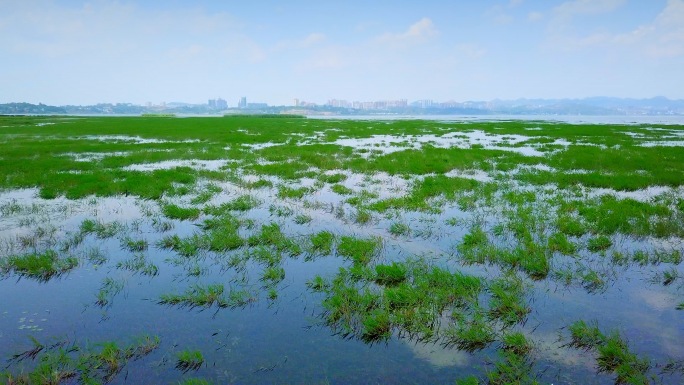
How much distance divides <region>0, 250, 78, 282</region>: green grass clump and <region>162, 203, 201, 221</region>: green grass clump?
4467 millimetres

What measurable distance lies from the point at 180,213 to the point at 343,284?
8720mm

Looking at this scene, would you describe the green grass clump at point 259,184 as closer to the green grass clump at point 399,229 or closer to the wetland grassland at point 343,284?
the wetland grassland at point 343,284

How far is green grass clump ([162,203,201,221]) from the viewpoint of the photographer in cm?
1475

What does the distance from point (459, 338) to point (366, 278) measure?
3005 mm

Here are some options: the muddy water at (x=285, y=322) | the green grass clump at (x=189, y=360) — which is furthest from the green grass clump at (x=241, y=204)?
the green grass clump at (x=189, y=360)

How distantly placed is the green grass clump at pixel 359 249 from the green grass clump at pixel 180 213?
21.4 ft

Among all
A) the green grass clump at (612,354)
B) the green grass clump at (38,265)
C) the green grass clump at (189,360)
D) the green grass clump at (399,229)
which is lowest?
the green grass clump at (189,360)

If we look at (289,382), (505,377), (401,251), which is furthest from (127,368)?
(401,251)

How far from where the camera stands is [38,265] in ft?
32.6

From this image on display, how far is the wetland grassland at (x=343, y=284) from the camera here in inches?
246

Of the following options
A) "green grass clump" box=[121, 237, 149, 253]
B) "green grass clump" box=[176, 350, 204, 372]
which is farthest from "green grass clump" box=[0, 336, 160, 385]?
"green grass clump" box=[121, 237, 149, 253]

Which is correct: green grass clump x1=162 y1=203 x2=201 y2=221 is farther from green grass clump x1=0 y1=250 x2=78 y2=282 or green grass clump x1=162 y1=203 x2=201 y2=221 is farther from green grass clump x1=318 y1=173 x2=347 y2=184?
green grass clump x1=318 y1=173 x2=347 y2=184

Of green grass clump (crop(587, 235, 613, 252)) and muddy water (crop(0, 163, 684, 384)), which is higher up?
green grass clump (crop(587, 235, 613, 252))

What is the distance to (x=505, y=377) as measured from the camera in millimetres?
5895
